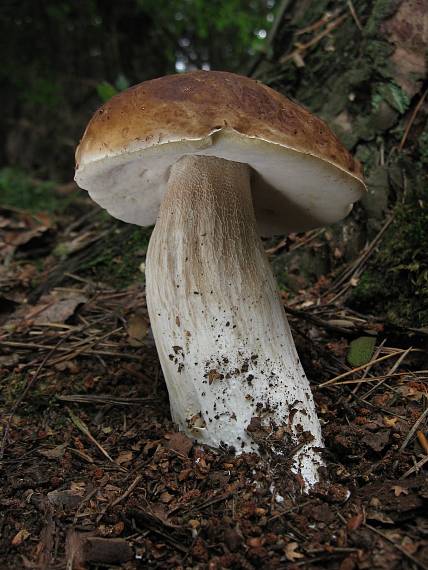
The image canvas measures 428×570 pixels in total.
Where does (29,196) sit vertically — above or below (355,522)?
below

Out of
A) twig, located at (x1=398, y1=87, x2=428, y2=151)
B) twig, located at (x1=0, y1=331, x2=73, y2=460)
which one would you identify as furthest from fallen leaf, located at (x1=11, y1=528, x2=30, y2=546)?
twig, located at (x1=398, y1=87, x2=428, y2=151)

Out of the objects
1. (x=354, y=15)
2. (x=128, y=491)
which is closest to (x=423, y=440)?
(x=128, y=491)

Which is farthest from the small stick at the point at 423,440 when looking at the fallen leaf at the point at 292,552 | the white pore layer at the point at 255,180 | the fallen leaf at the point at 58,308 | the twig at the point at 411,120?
the fallen leaf at the point at 58,308

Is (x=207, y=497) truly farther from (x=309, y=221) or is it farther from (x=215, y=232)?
(x=309, y=221)

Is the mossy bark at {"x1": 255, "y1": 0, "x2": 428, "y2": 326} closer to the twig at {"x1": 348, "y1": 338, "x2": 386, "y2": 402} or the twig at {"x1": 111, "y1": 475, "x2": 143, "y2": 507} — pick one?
the twig at {"x1": 348, "y1": 338, "x2": 386, "y2": 402}

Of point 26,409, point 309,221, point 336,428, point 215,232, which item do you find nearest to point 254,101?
point 215,232

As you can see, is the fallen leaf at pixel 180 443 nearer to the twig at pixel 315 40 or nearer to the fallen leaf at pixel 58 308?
the fallen leaf at pixel 58 308

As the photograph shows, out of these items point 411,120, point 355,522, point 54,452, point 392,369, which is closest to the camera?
point 355,522

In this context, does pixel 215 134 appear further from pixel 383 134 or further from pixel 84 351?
pixel 383 134
